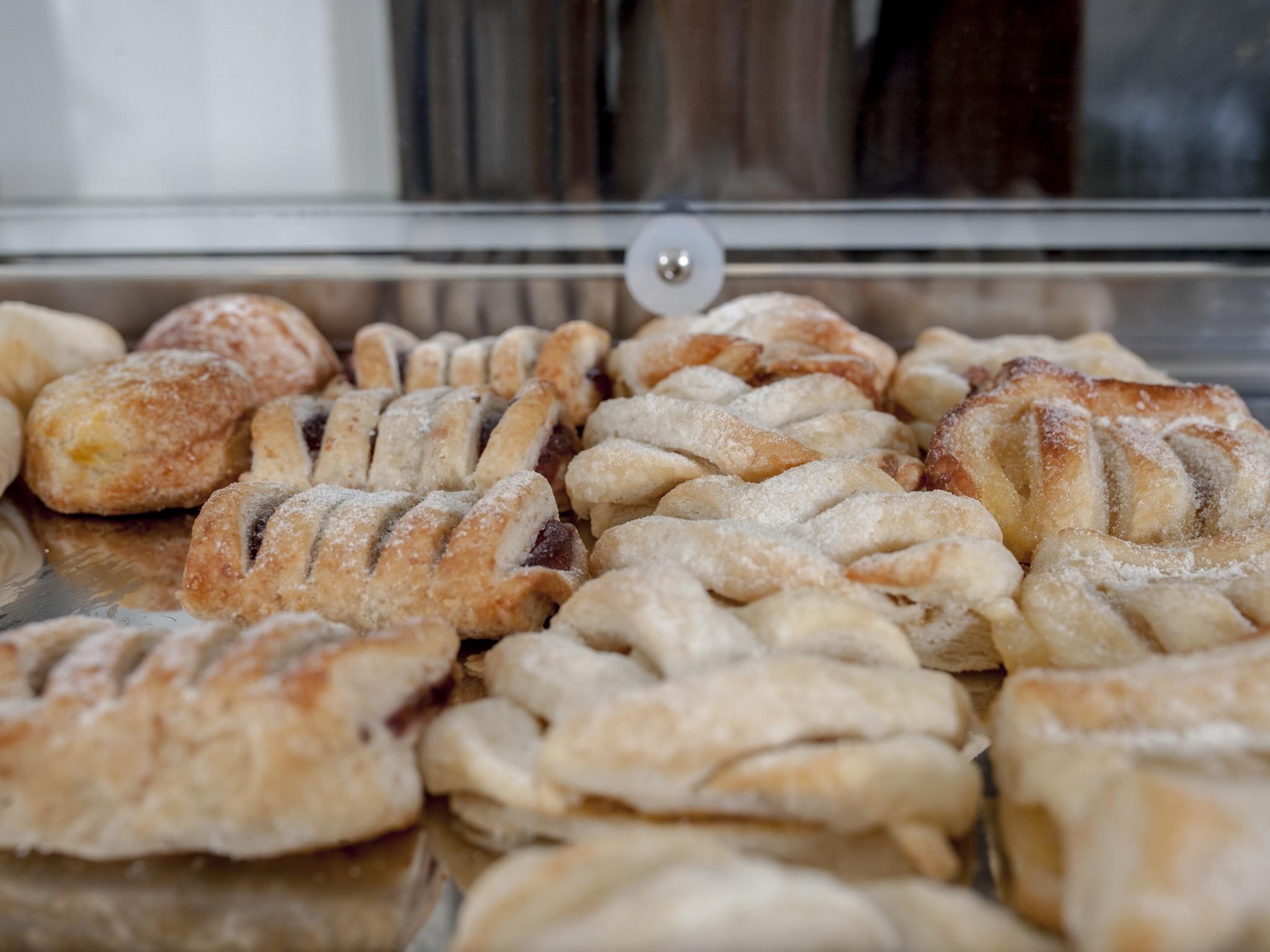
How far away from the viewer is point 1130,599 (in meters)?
1.25

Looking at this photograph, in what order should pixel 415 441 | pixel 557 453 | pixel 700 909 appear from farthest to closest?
pixel 557 453
pixel 415 441
pixel 700 909

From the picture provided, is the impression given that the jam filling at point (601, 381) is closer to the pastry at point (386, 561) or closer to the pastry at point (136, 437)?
the pastry at point (386, 561)

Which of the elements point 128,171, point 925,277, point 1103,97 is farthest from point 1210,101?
point 128,171

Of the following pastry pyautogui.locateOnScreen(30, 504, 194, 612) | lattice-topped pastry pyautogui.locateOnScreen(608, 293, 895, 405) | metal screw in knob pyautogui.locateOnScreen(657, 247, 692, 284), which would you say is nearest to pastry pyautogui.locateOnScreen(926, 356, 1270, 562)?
lattice-topped pastry pyautogui.locateOnScreen(608, 293, 895, 405)

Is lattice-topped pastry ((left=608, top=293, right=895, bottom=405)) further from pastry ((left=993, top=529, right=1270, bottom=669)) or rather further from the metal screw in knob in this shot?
pastry ((left=993, top=529, right=1270, bottom=669))

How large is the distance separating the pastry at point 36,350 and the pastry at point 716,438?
48.7 inches

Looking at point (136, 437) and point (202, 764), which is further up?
point (136, 437)

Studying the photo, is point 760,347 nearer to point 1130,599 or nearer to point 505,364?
point 505,364

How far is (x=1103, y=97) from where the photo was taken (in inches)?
91.2

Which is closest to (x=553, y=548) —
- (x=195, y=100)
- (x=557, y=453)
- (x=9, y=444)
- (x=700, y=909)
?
(x=557, y=453)

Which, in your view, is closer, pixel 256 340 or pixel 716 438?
pixel 716 438

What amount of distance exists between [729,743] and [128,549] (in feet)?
4.65

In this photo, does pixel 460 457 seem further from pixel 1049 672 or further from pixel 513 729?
pixel 1049 672

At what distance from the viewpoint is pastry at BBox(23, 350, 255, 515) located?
1821 mm
